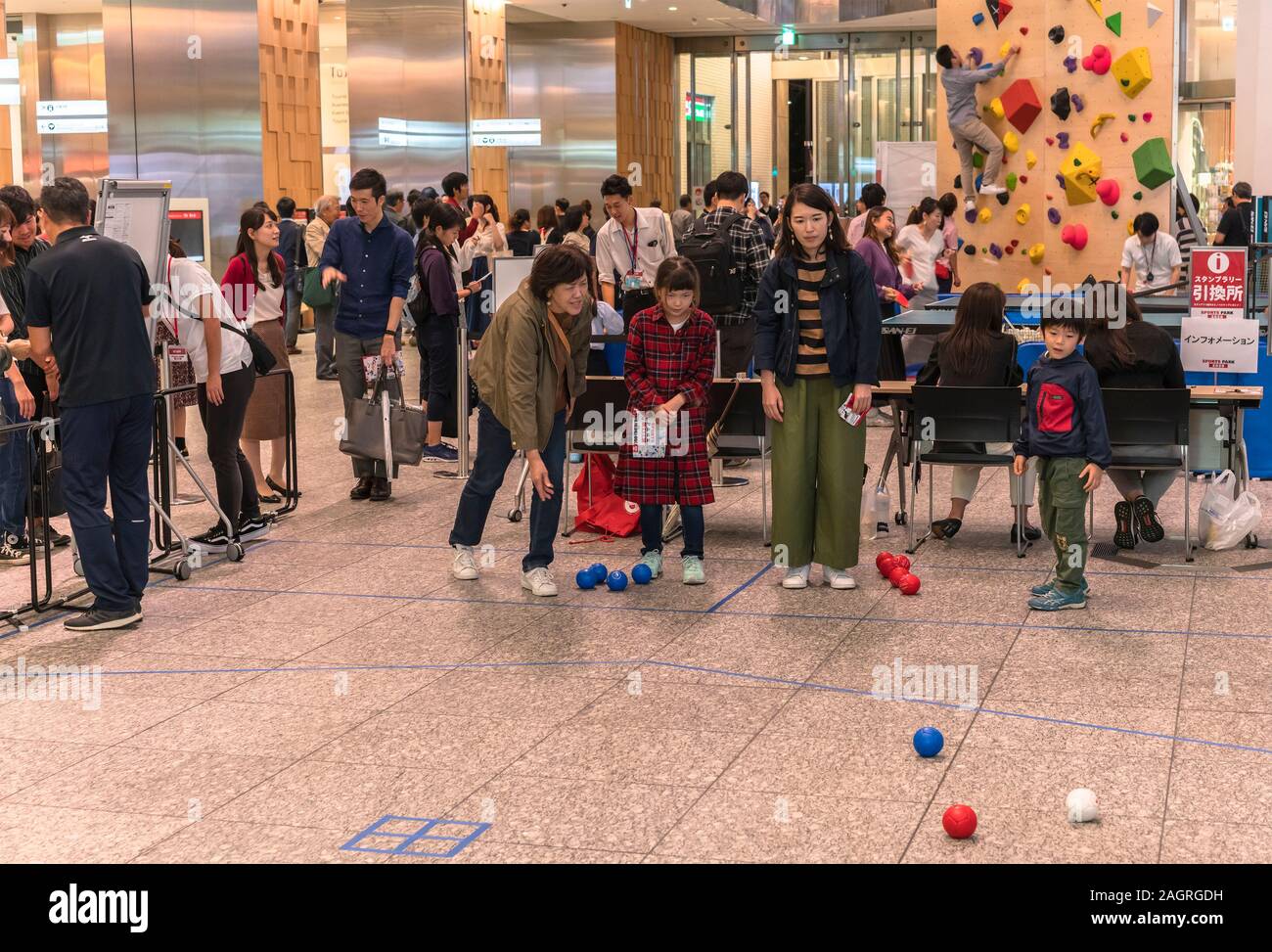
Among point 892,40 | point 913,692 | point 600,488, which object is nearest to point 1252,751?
point 913,692

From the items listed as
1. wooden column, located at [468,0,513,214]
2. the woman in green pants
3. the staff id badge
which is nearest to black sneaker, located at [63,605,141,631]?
the woman in green pants

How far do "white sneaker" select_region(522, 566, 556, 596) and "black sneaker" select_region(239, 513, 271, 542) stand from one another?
1966mm

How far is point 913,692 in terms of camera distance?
510cm

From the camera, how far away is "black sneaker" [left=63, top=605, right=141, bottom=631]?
614 cm

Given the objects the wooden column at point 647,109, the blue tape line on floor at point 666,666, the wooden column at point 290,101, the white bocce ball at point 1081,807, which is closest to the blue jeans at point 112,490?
the blue tape line on floor at point 666,666

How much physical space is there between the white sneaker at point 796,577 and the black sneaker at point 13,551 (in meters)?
3.63

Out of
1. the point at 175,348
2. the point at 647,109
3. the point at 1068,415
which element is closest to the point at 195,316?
the point at 175,348

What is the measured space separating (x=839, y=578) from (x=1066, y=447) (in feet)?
3.61

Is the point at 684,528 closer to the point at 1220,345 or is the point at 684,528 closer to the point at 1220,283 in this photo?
the point at 1220,345

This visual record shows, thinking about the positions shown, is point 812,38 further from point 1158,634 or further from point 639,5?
point 1158,634

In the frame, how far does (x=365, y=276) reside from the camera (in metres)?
8.71

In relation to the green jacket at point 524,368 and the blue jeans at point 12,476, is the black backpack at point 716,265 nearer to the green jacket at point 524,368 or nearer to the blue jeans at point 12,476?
the green jacket at point 524,368

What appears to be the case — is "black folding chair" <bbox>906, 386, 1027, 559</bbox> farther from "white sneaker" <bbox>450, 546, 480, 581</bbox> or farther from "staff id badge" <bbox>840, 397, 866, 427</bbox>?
"white sneaker" <bbox>450, 546, 480, 581</bbox>

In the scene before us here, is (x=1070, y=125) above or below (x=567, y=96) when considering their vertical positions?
below
